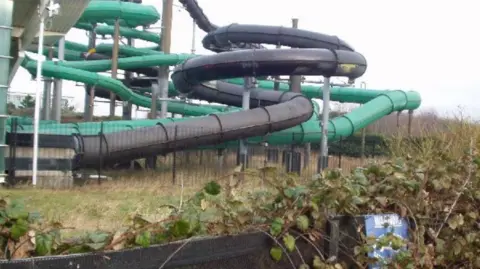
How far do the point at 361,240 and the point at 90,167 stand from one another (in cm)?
1192

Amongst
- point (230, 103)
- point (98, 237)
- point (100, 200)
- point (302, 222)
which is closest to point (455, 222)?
point (302, 222)

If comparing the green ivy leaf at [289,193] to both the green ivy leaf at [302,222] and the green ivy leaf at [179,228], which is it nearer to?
the green ivy leaf at [302,222]

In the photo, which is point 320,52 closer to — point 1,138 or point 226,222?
point 1,138

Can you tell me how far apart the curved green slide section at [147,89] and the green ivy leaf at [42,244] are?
15.6m

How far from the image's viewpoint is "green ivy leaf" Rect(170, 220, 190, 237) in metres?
2.59

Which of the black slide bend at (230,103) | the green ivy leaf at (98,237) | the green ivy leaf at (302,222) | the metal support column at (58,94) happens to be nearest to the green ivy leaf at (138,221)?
the green ivy leaf at (98,237)

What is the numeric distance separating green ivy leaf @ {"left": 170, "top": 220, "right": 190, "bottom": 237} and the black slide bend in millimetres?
11657

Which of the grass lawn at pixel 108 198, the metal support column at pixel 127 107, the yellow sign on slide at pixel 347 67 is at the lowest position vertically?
the grass lawn at pixel 108 198

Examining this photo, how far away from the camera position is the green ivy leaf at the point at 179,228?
259 centimetres

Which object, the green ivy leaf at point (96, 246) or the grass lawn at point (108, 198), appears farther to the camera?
the grass lawn at point (108, 198)

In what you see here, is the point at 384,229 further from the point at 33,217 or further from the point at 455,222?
the point at 33,217

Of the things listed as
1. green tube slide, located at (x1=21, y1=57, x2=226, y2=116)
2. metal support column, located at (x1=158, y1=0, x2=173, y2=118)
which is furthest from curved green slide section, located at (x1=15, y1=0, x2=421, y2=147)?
metal support column, located at (x1=158, y1=0, x2=173, y2=118)

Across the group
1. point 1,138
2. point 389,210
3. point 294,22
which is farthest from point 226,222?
point 294,22

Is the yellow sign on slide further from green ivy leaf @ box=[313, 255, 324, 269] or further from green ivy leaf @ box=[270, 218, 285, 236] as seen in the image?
green ivy leaf @ box=[270, 218, 285, 236]
